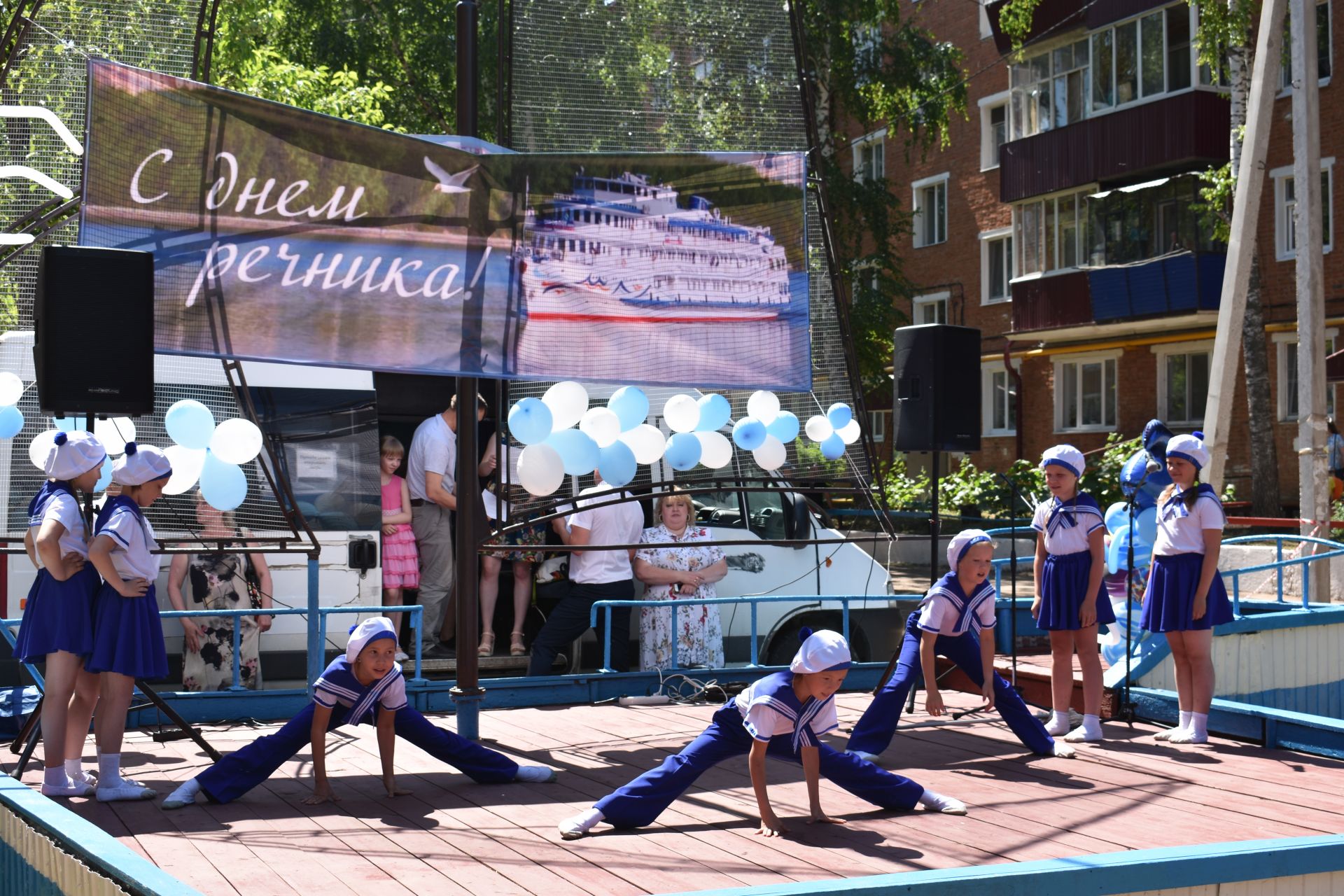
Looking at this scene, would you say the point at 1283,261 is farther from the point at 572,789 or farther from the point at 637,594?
the point at 572,789

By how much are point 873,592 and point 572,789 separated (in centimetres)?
446

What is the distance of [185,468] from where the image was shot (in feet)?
27.6

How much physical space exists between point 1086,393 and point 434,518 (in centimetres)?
2211

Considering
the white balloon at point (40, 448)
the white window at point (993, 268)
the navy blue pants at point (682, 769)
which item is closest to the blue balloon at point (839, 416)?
the navy blue pants at point (682, 769)

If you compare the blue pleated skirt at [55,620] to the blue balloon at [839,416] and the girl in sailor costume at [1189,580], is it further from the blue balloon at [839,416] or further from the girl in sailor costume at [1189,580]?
the girl in sailor costume at [1189,580]

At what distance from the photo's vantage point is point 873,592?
11094mm

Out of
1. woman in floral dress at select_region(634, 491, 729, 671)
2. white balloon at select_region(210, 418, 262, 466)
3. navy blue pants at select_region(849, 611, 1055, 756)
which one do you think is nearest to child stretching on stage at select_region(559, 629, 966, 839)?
navy blue pants at select_region(849, 611, 1055, 756)

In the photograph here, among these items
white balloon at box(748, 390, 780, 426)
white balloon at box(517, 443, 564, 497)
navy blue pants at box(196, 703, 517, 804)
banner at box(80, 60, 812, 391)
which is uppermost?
banner at box(80, 60, 812, 391)

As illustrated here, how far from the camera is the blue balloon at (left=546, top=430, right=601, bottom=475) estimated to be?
8570 millimetres

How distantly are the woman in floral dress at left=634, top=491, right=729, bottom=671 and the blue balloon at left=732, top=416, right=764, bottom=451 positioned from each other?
1.22 metres

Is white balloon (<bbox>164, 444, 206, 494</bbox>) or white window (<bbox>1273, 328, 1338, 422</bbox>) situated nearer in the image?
white balloon (<bbox>164, 444, 206, 494</bbox>)

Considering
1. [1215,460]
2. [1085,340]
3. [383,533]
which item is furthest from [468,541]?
[1085,340]

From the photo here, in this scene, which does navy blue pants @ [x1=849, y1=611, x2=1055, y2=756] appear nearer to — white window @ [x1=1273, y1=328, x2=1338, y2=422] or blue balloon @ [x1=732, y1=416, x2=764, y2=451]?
blue balloon @ [x1=732, y1=416, x2=764, y2=451]

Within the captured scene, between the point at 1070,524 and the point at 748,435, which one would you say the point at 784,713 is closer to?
the point at 1070,524
